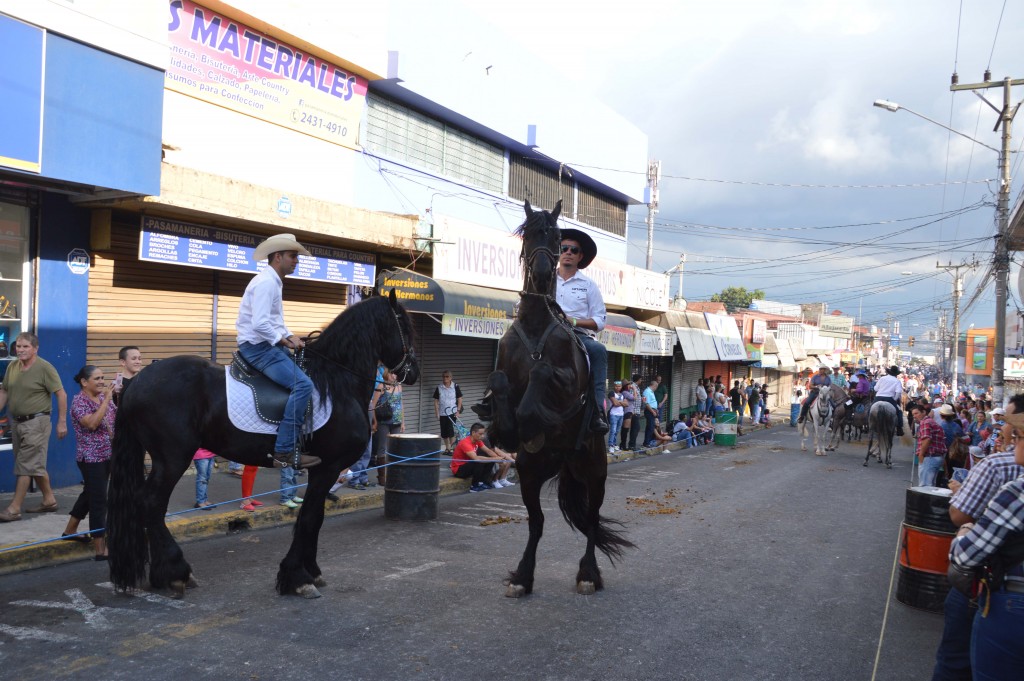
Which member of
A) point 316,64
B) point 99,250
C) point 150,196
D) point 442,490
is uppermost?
point 316,64

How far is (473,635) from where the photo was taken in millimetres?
5363

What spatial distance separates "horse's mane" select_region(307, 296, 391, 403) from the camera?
6.47 m

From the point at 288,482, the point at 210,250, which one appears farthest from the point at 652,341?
the point at 288,482

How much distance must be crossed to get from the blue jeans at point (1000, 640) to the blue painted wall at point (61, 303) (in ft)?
33.3

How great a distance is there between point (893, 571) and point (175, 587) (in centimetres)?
645

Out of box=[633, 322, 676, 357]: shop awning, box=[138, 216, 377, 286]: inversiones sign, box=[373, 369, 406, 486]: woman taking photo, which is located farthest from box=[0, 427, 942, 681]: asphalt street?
box=[633, 322, 676, 357]: shop awning

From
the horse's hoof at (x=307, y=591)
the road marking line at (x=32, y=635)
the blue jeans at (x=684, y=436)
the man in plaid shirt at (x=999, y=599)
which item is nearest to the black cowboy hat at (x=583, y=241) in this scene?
the horse's hoof at (x=307, y=591)

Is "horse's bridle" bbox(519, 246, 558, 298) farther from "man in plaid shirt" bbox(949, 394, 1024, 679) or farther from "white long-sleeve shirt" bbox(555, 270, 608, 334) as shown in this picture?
"man in plaid shirt" bbox(949, 394, 1024, 679)

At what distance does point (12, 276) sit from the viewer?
9641mm

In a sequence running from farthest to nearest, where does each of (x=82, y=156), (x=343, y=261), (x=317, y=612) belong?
(x=343, y=261)
(x=82, y=156)
(x=317, y=612)

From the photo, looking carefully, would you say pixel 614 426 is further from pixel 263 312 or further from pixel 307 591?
pixel 263 312

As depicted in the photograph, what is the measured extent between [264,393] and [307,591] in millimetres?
1596

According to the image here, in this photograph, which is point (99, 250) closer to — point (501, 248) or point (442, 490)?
point (442, 490)

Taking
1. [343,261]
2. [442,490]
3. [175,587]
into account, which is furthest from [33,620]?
[343,261]
